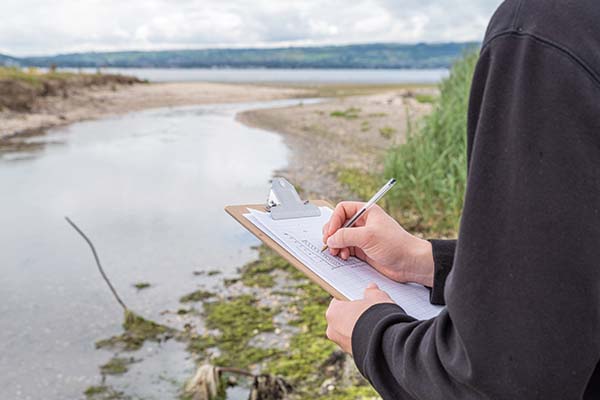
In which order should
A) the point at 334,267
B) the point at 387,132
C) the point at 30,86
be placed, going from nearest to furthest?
the point at 334,267 < the point at 387,132 < the point at 30,86

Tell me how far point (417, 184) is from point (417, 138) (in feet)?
2.31

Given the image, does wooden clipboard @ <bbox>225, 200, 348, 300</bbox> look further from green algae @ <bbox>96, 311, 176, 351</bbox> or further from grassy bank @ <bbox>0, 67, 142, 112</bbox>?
grassy bank @ <bbox>0, 67, 142, 112</bbox>

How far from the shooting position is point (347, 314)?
3.66 feet

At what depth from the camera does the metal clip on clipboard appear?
1545mm

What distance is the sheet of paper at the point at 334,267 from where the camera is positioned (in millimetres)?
1239

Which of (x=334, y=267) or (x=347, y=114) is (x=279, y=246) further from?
(x=347, y=114)

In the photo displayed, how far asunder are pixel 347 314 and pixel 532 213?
1.42 feet

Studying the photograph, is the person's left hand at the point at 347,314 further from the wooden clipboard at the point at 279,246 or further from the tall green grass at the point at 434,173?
the tall green grass at the point at 434,173

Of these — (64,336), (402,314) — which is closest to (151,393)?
(64,336)

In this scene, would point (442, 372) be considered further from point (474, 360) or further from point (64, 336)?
point (64, 336)

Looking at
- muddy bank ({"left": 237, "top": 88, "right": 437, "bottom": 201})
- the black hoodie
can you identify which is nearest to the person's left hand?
the black hoodie

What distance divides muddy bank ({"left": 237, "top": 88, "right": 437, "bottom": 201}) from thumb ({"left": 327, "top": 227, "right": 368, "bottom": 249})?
16.6 ft

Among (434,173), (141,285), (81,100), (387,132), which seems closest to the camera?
(141,285)

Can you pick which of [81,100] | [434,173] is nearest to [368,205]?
[434,173]
